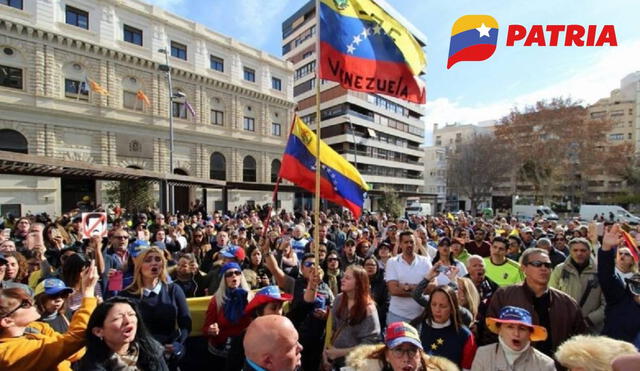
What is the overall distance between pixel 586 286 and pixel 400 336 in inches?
113

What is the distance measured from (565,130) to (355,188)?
4051 cm

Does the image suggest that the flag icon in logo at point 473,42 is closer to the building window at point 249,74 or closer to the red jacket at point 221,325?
the red jacket at point 221,325

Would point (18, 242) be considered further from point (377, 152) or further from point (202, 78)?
point (377, 152)

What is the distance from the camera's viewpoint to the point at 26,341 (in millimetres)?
1877

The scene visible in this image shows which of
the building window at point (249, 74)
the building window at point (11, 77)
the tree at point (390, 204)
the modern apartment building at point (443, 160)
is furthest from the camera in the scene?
the modern apartment building at point (443, 160)

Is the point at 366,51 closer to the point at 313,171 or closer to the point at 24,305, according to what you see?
the point at 313,171

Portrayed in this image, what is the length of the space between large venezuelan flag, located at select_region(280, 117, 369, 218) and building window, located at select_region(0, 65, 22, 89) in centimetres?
2584

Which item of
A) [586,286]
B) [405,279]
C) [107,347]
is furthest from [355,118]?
[107,347]

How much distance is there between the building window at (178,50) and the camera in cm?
2823

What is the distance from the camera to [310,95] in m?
44.7

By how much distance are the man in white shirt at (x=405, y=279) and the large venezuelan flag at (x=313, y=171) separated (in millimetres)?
848

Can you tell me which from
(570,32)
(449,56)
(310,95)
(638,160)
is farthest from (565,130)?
(449,56)

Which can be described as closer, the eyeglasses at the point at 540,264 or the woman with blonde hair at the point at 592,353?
the woman with blonde hair at the point at 592,353

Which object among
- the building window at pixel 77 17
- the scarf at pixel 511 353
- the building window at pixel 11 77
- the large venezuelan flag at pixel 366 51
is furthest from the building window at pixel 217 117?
the scarf at pixel 511 353
